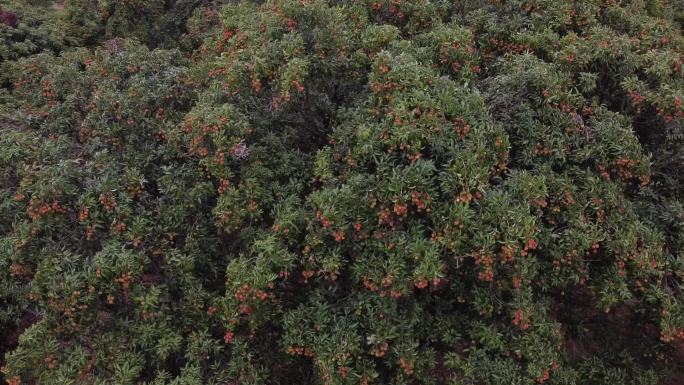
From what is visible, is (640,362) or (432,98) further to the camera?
(640,362)

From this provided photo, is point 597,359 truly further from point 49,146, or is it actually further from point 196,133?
point 49,146

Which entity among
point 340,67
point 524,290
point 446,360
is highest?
point 340,67

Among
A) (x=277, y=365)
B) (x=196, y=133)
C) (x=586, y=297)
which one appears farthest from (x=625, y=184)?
(x=196, y=133)

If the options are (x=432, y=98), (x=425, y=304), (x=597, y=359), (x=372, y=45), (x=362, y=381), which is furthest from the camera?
(x=372, y=45)

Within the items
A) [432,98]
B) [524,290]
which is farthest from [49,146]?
[524,290]

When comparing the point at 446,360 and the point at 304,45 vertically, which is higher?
the point at 304,45

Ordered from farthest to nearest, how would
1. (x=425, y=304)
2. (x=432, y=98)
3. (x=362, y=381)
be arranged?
(x=425, y=304)
(x=432, y=98)
(x=362, y=381)

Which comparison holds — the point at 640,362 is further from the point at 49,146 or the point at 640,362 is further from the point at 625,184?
the point at 49,146
